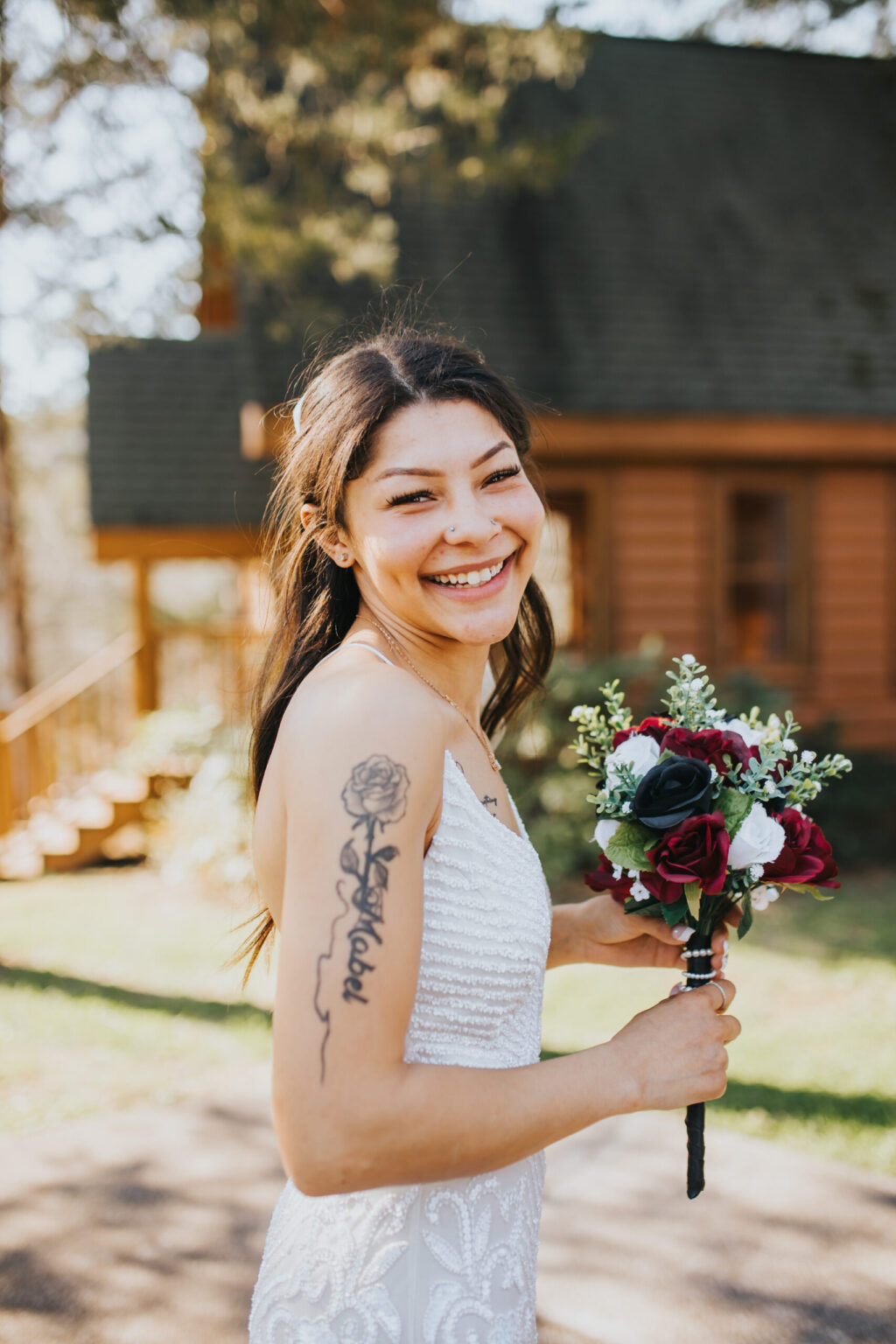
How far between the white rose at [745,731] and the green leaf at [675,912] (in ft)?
1.03

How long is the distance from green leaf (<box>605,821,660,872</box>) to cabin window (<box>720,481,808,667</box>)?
863 cm

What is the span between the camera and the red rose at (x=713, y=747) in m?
1.87

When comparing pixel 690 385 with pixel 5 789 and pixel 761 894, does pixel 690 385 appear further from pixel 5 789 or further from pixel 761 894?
pixel 761 894

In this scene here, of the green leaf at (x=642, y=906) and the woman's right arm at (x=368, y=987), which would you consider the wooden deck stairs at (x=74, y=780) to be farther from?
the woman's right arm at (x=368, y=987)

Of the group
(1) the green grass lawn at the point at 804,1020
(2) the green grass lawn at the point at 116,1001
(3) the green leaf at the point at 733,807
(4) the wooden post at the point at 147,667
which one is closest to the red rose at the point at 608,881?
(3) the green leaf at the point at 733,807

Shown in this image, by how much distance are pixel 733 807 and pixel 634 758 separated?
188 millimetres

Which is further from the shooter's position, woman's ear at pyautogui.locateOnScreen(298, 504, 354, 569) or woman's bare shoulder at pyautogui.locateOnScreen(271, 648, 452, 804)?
woman's ear at pyautogui.locateOnScreen(298, 504, 354, 569)

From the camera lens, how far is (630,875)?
187 centimetres

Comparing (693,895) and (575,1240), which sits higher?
(693,895)

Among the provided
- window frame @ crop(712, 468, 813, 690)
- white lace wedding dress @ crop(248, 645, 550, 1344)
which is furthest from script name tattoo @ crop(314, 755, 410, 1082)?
window frame @ crop(712, 468, 813, 690)

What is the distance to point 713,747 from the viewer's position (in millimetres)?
1865

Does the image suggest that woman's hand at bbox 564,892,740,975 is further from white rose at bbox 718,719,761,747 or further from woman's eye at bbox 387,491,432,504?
woman's eye at bbox 387,491,432,504

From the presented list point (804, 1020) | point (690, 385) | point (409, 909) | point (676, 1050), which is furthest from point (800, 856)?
point (690, 385)

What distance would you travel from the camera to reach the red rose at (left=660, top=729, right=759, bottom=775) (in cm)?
187
